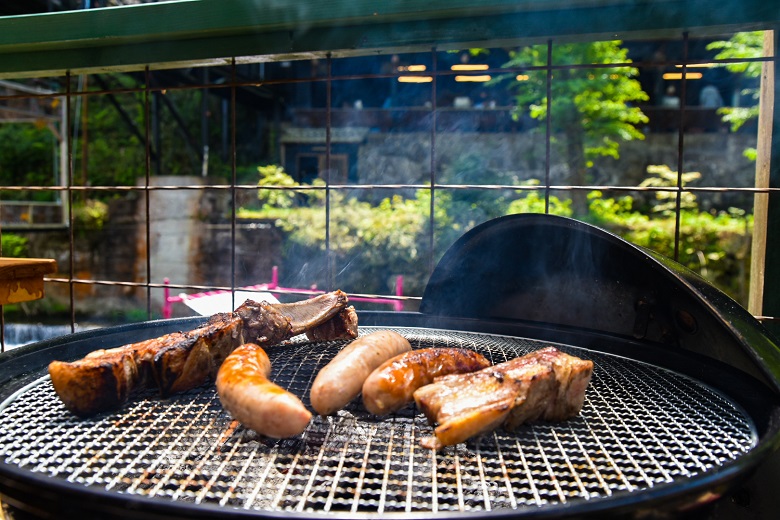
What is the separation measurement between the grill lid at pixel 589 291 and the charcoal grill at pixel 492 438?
0.01 metres

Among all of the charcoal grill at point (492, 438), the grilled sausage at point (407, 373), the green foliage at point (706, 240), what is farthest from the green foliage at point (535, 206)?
the grilled sausage at point (407, 373)

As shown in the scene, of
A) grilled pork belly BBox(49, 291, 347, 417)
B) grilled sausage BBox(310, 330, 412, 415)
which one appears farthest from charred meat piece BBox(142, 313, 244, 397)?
grilled sausage BBox(310, 330, 412, 415)

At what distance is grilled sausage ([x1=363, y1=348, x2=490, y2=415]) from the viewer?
77.9 inches

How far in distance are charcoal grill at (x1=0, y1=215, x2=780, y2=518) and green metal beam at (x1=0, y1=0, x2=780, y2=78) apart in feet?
3.80

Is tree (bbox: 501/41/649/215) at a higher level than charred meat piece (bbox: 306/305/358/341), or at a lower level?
higher

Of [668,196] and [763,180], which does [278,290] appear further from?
[668,196]

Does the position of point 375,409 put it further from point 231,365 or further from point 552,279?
point 552,279

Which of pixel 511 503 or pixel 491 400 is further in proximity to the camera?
pixel 491 400

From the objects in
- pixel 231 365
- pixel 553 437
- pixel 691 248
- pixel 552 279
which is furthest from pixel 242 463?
pixel 691 248

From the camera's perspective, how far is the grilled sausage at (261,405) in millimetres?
1686

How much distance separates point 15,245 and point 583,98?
53.7ft

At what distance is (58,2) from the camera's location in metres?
11.0

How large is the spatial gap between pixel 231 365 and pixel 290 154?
794 inches

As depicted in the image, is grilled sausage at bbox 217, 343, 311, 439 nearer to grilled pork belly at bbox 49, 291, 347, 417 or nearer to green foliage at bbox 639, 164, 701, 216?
grilled pork belly at bbox 49, 291, 347, 417
